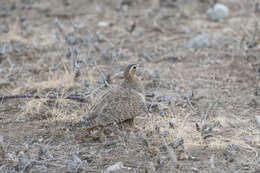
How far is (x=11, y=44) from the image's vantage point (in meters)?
8.23

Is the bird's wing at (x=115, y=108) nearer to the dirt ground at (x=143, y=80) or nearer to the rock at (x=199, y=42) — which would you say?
the dirt ground at (x=143, y=80)

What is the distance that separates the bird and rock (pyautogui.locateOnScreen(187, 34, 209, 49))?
2962 millimetres

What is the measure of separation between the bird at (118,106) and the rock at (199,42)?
2962mm

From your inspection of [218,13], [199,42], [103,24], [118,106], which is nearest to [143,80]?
[199,42]

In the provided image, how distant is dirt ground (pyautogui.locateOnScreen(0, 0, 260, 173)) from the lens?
452 cm

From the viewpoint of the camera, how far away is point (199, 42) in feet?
26.3

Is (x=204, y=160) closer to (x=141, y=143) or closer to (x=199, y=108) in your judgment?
(x=141, y=143)

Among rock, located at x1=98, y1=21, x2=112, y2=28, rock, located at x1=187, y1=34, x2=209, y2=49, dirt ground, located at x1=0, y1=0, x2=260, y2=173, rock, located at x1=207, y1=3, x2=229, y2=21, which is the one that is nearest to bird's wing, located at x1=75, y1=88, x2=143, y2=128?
dirt ground, located at x1=0, y1=0, x2=260, y2=173

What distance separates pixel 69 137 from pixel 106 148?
19.2 inches

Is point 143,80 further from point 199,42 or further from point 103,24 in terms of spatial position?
point 103,24

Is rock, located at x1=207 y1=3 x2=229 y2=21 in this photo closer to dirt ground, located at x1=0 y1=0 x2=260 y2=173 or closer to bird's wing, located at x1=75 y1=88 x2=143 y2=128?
dirt ground, located at x1=0 y1=0 x2=260 y2=173

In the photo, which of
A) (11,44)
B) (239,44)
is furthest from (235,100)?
(11,44)

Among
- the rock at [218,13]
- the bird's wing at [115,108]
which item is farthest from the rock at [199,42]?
the bird's wing at [115,108]

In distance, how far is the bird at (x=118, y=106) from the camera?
476cm
